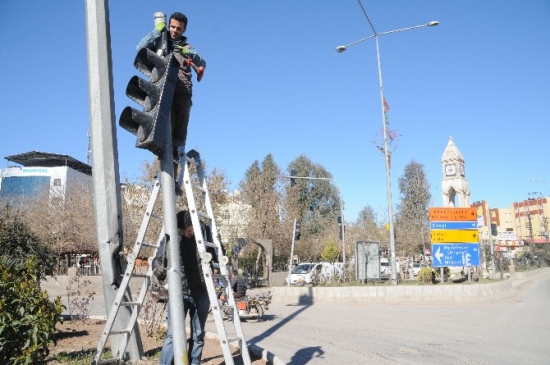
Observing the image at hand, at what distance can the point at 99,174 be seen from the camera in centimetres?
541

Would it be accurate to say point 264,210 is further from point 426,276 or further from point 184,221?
point 184,221

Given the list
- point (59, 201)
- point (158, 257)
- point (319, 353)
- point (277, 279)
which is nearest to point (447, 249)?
point (277, 279)

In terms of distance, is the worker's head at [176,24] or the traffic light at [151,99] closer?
the traffic light at [151,99]

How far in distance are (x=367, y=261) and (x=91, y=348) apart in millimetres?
15716

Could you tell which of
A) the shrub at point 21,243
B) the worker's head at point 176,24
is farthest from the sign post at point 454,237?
the worker's head at point 176,24

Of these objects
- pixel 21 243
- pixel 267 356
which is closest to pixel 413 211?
pixel 21 243

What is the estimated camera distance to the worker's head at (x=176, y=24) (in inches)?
175

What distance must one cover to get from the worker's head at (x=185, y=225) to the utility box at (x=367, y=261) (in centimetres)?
1643

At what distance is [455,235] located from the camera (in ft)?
68.0

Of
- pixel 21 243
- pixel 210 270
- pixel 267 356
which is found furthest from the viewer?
pixel 21 243

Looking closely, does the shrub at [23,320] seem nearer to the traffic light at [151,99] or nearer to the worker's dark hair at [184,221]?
the worker's dark hair at [184,221]

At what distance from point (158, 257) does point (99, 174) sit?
47.4 inches

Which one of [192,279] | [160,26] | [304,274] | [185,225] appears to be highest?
[160,26]

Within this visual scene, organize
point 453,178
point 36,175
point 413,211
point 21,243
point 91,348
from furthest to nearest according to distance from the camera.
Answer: point 36,175, point 413,211, point 453,178, point 21,243, point 91,348
